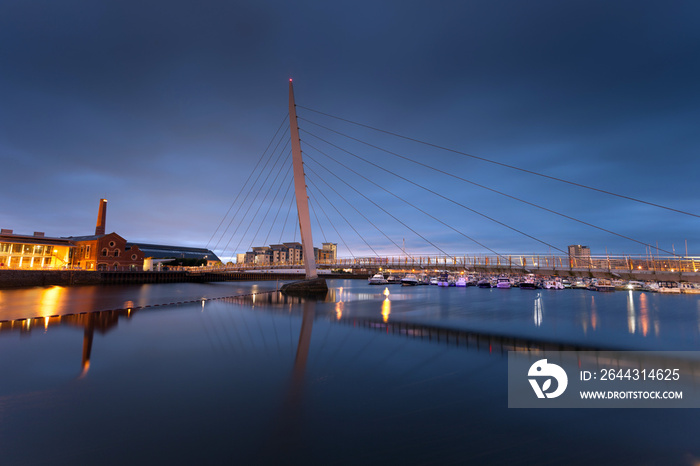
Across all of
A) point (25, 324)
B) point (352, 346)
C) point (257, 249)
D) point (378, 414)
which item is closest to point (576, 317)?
point (352, 346)

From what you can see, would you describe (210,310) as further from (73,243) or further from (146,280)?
(73,243)

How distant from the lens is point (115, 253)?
66.2 metres

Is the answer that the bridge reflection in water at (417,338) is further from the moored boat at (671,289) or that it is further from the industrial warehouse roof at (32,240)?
the industrial warehouse roof at (32,240)

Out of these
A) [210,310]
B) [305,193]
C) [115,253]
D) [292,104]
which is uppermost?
[292,104]

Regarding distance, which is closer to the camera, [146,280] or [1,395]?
[1,395]

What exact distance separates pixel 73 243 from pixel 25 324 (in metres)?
63.1

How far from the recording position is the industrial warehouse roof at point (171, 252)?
11536 centimetres

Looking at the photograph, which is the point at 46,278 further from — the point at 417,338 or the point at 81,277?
the point at 417,338
